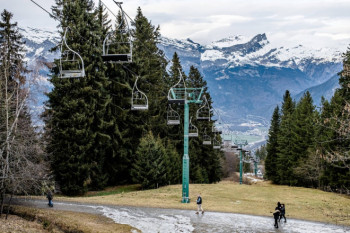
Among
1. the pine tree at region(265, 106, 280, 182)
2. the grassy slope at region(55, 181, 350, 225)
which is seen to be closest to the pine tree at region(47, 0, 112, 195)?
the grassy slope at region(55, 181, 350, 225)

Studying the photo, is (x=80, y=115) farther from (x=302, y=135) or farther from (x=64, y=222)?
(x=302, y=135)

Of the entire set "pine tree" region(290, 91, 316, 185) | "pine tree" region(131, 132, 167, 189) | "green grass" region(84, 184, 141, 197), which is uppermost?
"pine tree" region(290, 91, 316, 185)

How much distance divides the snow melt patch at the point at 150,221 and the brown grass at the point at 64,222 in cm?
90

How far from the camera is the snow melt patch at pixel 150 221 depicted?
2206 centimetres

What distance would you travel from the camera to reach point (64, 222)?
73.7 feet

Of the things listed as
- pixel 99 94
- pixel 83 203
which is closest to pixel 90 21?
pixel 99 94

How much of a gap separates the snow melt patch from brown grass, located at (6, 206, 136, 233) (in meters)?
0.90

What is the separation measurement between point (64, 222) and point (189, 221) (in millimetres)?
8171

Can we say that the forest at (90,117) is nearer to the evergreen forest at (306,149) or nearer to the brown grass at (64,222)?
the brown grass at (64,222)

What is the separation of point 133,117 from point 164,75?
2467 centimetres

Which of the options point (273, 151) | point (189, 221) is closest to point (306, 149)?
point (273, 151)

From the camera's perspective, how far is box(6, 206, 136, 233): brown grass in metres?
21.4

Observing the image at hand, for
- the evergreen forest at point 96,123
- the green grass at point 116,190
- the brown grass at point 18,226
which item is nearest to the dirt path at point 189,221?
the brown grass at point 18,226

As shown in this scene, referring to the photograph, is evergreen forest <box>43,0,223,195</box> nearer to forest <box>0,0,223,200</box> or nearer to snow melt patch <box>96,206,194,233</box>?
forest <box>0,0,223,200</box>
